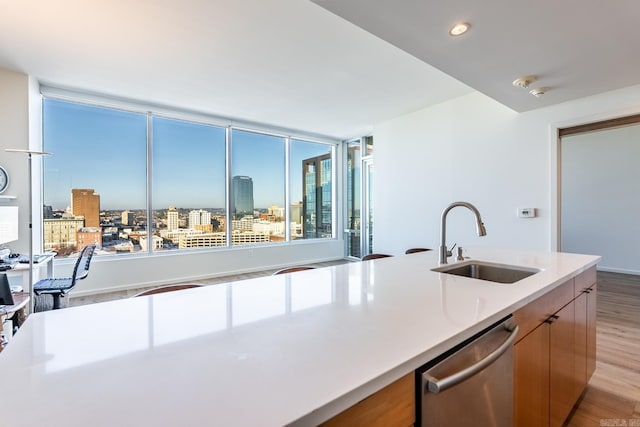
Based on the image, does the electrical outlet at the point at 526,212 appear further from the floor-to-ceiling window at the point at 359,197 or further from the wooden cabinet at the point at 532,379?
the floor-to-ceiling window at the point at 359,197

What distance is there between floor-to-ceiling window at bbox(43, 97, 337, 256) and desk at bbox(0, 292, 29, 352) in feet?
5.36

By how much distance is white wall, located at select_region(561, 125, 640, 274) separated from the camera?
5223mm

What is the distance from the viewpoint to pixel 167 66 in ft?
11.0

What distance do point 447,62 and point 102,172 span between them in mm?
4726

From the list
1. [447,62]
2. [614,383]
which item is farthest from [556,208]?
[447,62]

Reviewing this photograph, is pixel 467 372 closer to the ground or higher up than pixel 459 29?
closer to the ground

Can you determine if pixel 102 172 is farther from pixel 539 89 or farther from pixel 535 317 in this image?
pixel 539 89

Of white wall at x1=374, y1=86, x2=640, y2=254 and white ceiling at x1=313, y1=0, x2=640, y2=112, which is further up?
white ceiling at x1=313, y1=0, x2=640, y2=112

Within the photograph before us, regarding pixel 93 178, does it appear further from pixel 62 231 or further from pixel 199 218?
pixel 199 218

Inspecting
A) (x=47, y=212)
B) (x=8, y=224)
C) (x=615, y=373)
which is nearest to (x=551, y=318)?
(x=615, y=373)

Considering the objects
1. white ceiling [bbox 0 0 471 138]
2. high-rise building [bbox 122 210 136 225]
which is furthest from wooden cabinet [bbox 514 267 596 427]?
high-rise building [bbox 122 210 136 225]

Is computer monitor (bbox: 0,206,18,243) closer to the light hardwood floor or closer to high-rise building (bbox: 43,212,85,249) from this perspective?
high-rise building (bbox: 43,212,85,249)

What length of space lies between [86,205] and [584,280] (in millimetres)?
5615

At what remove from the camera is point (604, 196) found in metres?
5.52
